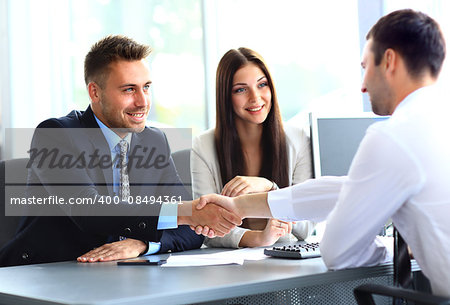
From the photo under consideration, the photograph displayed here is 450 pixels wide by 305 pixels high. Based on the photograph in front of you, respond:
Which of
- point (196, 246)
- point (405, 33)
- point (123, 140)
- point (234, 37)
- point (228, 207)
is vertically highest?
point (234, 37)

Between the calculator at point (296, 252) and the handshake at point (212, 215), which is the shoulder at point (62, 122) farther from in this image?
the calculator at point (296, 252)

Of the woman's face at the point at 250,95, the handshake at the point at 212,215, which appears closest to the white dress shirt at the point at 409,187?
the handshake at the point at 212,215

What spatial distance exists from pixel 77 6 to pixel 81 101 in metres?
0.67

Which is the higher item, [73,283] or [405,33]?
[405,33]

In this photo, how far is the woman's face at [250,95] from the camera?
9.66 feet

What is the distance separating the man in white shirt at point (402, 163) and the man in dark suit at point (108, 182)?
0.83m

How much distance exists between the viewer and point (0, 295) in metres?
1.54

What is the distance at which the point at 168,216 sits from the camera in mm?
2350

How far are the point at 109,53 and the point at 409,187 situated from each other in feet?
5.25

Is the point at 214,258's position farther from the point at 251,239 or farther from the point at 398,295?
the point at 398,295

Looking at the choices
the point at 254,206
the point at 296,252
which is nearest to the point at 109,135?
the point at 254,206

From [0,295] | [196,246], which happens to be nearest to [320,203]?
[196,246]

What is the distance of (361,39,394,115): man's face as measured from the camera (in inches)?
66.1

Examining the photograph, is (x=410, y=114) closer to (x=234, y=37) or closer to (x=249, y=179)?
(x=249, y=179)
